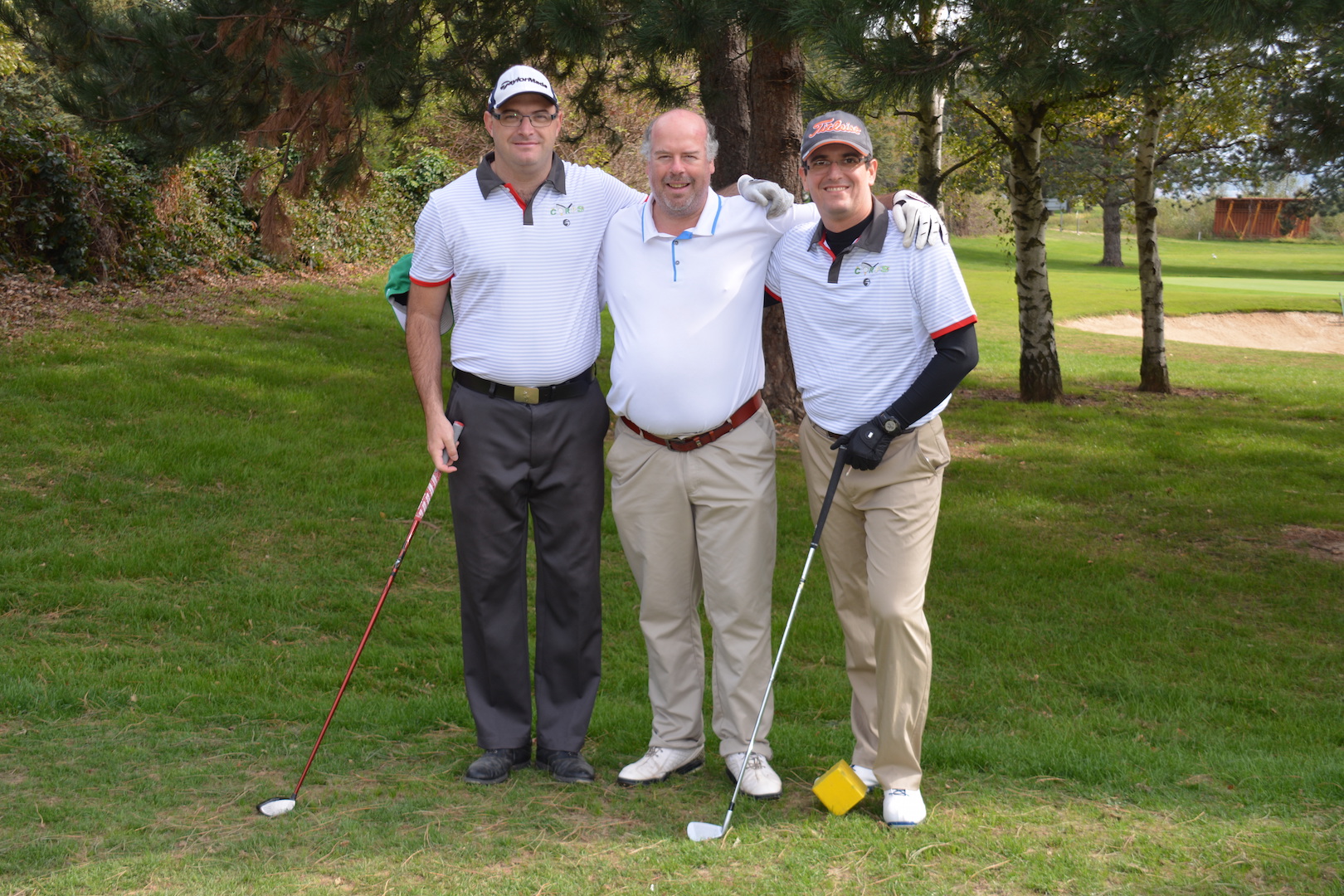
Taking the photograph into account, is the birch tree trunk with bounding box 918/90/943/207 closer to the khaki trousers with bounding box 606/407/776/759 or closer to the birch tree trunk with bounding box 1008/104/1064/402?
the birch tree trunk with bounding box 1008/104/1064/402

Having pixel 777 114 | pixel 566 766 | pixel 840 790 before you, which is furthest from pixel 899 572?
pixel 777 114

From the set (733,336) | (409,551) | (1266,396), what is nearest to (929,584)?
(409,551)

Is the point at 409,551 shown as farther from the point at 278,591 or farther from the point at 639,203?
the point at 639,203

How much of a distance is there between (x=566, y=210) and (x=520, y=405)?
632 mm

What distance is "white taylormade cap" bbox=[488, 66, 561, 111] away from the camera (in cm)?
367

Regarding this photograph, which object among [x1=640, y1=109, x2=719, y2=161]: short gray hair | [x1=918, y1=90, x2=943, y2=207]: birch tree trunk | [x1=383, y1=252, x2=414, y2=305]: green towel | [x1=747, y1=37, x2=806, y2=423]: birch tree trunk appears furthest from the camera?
[x1=918, y1=90, x2=943, y2=207]: birch tree trunk

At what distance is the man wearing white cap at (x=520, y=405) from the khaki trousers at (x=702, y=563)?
208 millimetres

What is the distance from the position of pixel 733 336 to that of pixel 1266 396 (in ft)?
44.7

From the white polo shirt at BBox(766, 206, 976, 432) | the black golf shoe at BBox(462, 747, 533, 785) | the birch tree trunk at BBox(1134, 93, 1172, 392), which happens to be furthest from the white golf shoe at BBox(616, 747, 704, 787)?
the birch tree trunk at BBox(1134, 93, 1172, 392)

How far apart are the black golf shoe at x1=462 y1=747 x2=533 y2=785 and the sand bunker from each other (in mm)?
21494

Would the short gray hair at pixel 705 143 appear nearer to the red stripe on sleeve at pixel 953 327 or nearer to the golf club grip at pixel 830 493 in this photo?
the red stripe on sleeve at pixel 953 327

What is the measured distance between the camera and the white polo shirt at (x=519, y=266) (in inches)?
149

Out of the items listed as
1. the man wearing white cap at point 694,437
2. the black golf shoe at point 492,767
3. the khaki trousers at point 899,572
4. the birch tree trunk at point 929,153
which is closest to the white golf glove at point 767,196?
the man wearing white cap at point 694,437

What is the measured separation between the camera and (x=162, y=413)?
8.97m
